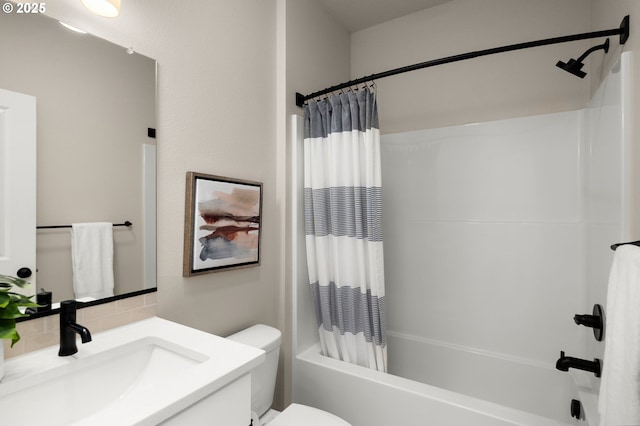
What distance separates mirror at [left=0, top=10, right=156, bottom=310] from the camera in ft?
3.20

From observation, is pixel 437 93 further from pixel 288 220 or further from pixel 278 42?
pixel 288 220

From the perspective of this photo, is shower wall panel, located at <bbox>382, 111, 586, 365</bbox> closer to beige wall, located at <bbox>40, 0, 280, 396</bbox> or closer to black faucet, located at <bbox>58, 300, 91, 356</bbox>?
beige wall, located at <bbox>40, 0, 280, 396</bbox>

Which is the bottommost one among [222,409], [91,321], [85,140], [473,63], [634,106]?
[222,409]

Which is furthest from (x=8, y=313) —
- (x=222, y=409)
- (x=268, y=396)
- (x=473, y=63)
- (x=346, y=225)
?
(x=473, y=63)

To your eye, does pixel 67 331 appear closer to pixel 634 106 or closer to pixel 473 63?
pixel 634 106

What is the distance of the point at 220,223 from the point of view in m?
1.55

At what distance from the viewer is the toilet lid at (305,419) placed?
1.38 meters

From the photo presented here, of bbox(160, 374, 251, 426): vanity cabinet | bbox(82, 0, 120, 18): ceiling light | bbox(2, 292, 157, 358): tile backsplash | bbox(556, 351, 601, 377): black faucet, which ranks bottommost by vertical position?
bbox(556, 351, 601, 377): black faucet

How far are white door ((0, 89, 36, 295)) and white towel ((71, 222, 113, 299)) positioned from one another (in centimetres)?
11

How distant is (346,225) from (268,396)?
95 cm

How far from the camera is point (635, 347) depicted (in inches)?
29.0

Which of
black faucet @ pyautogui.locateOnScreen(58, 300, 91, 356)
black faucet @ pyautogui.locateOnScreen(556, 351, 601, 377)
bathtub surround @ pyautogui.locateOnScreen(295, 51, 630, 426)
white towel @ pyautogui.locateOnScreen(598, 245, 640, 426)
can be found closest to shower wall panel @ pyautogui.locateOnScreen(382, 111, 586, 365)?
bathtub surround @ pyautogui.locateOnScreen(295, 51, 630, 426)

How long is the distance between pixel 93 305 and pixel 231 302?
0.64 meters

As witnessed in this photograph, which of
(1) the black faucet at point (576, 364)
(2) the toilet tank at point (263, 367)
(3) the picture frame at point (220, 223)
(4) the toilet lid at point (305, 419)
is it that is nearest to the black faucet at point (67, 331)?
(3) the picture frame at point (220, 223)
